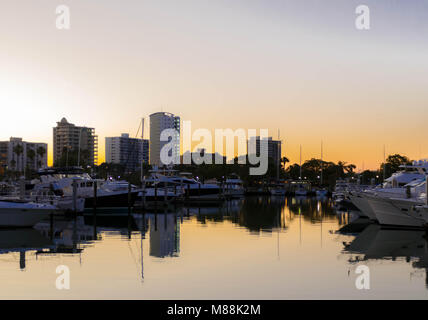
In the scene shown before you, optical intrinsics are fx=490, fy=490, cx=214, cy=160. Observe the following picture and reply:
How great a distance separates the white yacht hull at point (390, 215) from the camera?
34.7m

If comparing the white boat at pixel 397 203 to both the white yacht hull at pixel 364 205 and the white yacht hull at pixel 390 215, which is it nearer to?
the white yacht hull at pixel 390 215

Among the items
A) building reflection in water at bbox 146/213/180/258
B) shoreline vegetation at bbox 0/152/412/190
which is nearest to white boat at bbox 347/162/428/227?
building reflection in water at bbox 146/213/180/258

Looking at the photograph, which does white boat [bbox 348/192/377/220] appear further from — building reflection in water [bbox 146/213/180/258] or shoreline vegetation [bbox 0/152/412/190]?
shoreline vegetation [bbox 0/152/412/190]

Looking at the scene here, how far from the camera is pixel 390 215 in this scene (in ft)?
118

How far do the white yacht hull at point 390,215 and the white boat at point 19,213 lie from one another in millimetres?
23658

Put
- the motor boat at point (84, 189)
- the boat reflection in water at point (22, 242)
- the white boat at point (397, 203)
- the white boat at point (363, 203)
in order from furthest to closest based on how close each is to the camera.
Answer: the motor boat at point (84, 189)
the white boat at point (363, 203)
the white boat at point (397, 203)
the boat reflection in water at point (22, 242)

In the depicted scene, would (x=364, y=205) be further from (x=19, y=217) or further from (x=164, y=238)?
(x=19, y=217)

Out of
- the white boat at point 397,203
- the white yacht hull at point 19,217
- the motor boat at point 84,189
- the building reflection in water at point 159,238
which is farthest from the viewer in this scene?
the motor boat at point 84,189

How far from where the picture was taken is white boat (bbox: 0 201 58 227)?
34219mm

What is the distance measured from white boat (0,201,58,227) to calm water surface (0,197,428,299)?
1.03 m

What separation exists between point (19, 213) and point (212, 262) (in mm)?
17963

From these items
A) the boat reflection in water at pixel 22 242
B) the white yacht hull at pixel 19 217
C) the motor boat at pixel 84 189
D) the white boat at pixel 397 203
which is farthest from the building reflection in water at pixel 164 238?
the white boat at pixel 397 203
